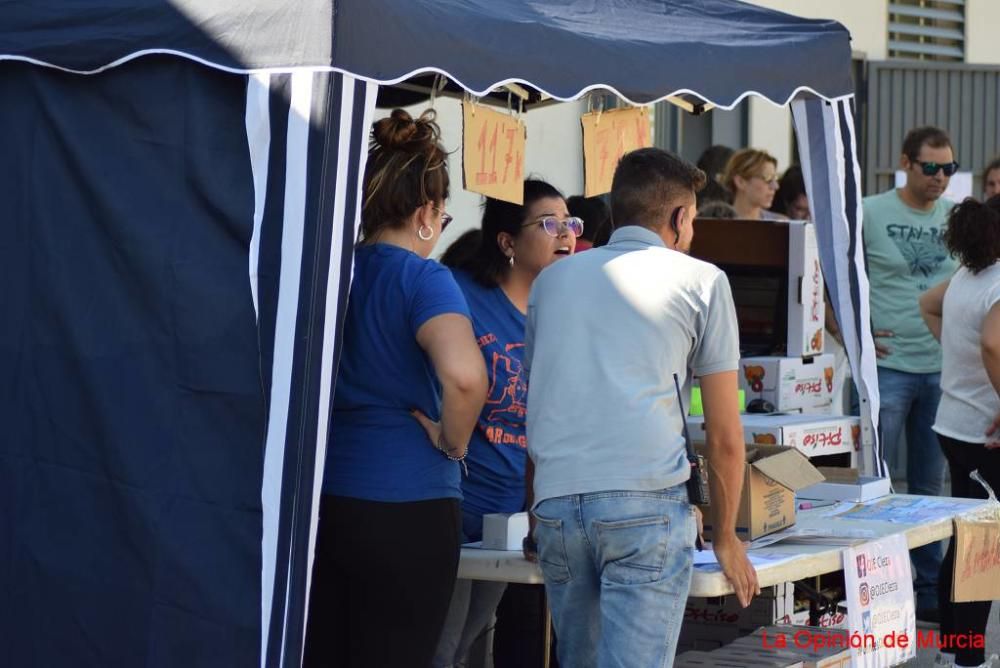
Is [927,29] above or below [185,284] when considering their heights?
above

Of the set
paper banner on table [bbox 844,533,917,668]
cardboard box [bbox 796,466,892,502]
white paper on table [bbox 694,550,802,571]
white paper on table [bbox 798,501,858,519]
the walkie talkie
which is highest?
the walkie talkie

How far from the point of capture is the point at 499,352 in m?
3.76

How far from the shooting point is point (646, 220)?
311 centimetres

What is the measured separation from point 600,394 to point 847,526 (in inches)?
53.3

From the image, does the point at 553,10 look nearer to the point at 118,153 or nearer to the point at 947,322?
the point at 118,153

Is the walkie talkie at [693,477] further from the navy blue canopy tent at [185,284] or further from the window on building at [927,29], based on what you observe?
the window on building at [927,29]

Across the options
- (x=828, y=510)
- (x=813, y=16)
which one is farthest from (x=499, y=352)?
(x=813, y=16)

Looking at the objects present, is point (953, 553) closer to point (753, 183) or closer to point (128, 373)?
point (128, 373)

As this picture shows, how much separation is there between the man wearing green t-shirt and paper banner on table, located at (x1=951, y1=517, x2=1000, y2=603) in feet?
4.98

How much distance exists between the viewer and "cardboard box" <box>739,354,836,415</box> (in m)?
4.96

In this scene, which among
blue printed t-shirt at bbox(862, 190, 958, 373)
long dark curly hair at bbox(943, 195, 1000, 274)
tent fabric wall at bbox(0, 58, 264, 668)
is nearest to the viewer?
tent fabric wall at bbox(0, 58, 264, 668)

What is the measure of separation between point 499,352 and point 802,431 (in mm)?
1341

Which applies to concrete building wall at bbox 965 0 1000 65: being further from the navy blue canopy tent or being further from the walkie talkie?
the walkie talkie

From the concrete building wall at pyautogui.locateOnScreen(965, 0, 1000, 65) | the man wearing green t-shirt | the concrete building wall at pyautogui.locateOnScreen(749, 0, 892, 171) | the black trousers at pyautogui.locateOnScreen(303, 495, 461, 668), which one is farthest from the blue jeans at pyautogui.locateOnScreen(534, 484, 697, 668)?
the concrete building wall at pyautogui.locateOnScreen(965, 0, 1000, 65)
